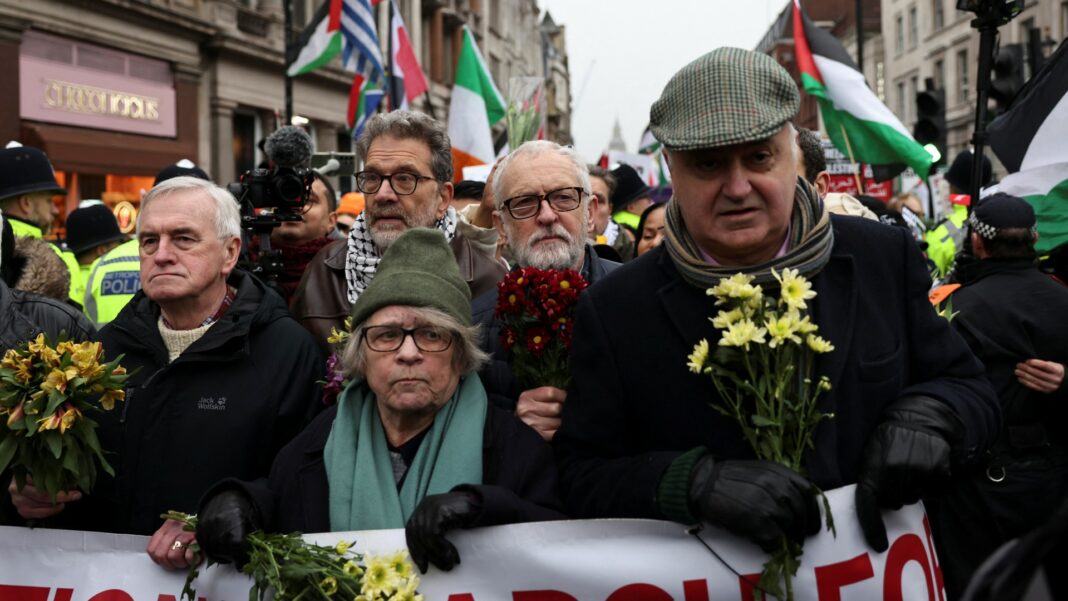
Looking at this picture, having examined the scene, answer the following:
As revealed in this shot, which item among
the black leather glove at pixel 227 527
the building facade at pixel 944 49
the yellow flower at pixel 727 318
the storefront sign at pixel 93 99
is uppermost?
the building facade at pixel 944 49

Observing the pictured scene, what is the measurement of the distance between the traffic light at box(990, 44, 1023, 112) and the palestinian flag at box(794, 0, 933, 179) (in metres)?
0.69

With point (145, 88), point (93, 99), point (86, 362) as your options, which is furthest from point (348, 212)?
point (145, 88)

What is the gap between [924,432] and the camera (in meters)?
2.53

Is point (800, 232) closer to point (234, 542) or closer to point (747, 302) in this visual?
point (747, 302)

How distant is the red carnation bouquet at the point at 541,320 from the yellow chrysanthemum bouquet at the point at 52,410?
115 centimetres

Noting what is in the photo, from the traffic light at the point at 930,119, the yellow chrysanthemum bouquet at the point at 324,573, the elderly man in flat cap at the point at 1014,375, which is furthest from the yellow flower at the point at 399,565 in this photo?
the traffic light at the point at 930,119

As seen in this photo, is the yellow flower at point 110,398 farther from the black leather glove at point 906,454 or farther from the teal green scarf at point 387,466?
the black leather glove at point 906,454

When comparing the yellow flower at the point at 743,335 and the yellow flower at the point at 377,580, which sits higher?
the yellow flower at the point at 743,335

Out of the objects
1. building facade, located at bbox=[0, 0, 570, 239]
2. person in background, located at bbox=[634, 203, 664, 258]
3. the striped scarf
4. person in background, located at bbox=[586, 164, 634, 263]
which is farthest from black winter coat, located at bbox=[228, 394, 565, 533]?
building facade, located at bbox=[0, 0, 570, 239]

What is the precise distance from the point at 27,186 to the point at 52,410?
12.0ft

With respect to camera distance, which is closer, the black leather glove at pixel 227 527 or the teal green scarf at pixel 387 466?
the black leather glove at pixel 227 527

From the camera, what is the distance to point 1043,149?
18.1ft

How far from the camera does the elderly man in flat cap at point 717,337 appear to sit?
2.54 m

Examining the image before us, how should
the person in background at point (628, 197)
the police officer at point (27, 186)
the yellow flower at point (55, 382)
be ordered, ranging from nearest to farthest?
the yellow flower at point (55, 382) < the police officer at point (27, 186) < the person in background at point (628, 197)
